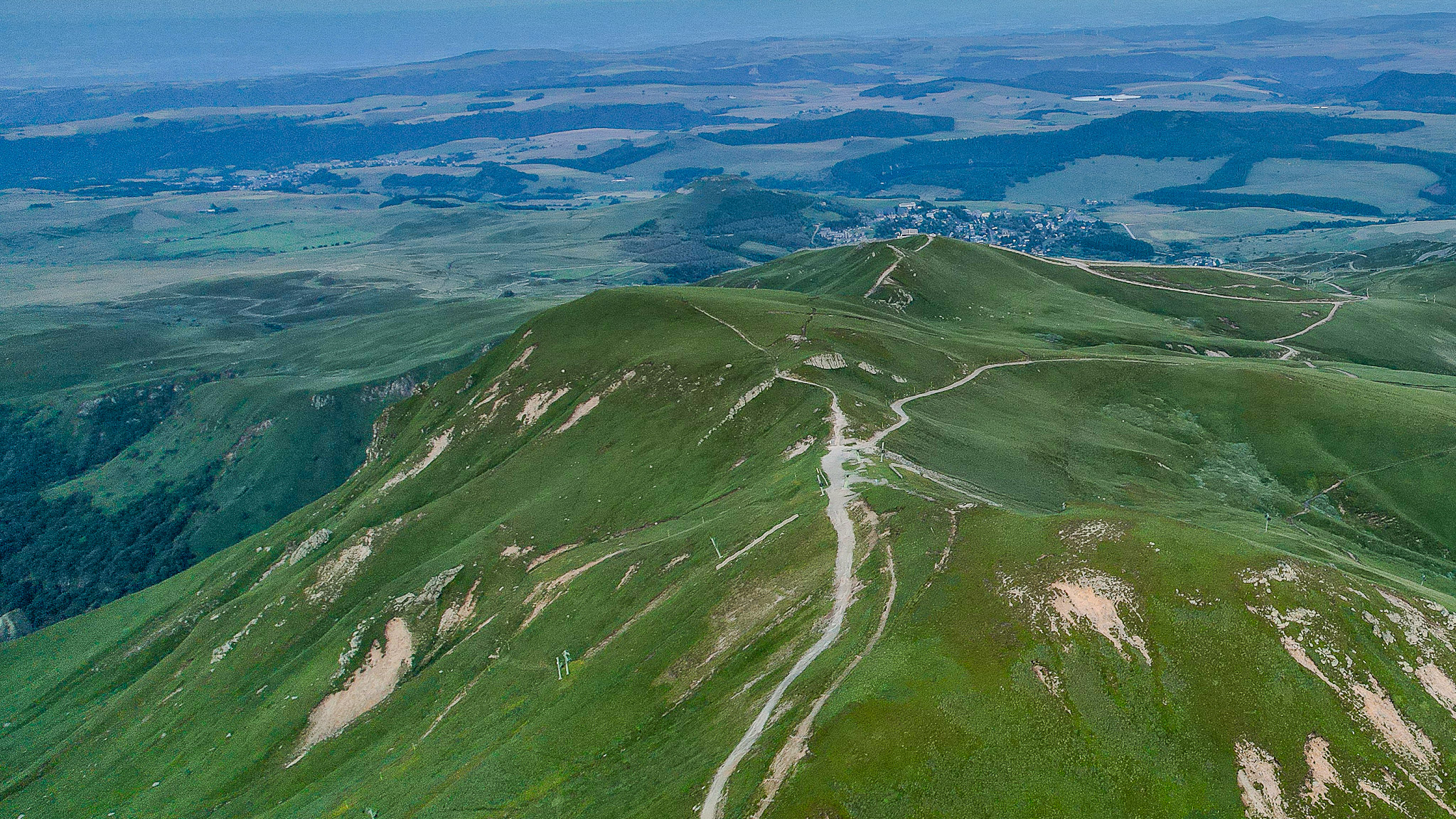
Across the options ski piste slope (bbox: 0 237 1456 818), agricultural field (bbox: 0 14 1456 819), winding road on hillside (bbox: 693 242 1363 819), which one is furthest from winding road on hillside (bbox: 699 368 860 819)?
agricultural field (bbox: 0 14 1456 819)

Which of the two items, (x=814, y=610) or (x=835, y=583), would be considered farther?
(x=835, y=583)

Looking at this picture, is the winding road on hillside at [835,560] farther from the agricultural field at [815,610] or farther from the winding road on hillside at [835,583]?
the agricultural field at [815,610]

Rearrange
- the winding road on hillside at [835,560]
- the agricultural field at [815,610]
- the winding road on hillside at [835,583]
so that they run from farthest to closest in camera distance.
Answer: the winding road on hillside at [835,583] → the winding road on hillside at [835,560] → the agricultural field at [815,610]

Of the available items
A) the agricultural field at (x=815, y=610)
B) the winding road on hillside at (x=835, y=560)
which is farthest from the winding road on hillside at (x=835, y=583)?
the agricultural field at (x=815, y=610)

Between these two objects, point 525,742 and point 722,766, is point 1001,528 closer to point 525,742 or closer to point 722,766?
point 722,766

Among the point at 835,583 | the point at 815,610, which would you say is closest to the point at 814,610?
the point at 815,610

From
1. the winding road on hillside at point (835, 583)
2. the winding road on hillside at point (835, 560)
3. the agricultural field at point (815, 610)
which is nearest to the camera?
the agricultural field at point (815, 610)

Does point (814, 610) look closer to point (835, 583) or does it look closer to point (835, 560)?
point (835, 583)

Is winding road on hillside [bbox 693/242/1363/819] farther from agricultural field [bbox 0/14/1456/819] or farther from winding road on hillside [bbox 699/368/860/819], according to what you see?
agricultural field [bbox 0/14/1456/819]
